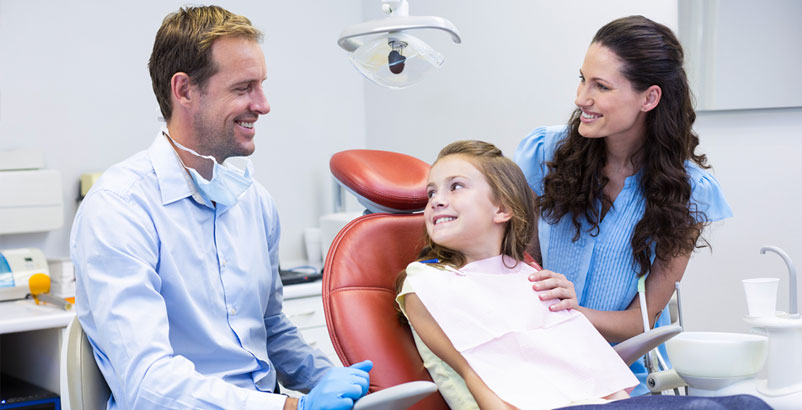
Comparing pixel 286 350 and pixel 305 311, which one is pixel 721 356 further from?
pixel 305 311

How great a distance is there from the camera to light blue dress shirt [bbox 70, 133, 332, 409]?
3.90 feet

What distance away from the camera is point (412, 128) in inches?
117

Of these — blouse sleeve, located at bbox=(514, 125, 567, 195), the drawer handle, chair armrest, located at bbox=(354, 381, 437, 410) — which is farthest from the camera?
the drawer handle

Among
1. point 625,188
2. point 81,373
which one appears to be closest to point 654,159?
point 625,188

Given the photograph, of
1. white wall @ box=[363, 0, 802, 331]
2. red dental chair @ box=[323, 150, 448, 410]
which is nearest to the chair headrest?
red dental chair @ box=[323, 150, 448, 410]

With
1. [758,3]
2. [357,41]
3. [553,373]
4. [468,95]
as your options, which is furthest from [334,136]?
[553,373]

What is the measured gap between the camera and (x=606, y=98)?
150cm

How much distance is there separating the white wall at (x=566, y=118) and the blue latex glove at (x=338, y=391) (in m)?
1.25

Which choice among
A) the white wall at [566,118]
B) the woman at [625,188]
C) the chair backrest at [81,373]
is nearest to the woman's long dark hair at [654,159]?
the woman at [625,188]

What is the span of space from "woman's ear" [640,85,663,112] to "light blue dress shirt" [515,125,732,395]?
15cm

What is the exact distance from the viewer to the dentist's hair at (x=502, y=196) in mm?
1486

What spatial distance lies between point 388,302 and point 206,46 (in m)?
Answer: 0.59

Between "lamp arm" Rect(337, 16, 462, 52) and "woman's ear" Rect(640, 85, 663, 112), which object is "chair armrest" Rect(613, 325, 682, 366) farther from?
"lamp arm" Rect(337, 16, 462, 52)

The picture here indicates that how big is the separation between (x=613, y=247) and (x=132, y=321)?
3.20 ft
